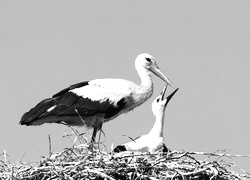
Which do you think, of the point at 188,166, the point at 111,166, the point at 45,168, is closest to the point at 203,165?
the point at 188,166

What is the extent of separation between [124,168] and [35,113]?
4.48m

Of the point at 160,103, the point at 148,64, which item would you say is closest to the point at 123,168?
the point at 160,103

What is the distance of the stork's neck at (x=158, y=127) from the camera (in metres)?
12.5

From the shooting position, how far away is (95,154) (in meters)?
10.5

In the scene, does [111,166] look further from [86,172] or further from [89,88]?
[89,88]

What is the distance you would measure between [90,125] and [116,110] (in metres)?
0.42

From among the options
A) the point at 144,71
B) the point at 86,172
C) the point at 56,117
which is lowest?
the point at 86,172

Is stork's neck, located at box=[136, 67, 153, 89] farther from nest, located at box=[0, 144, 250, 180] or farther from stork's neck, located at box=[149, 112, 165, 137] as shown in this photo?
nest, located at box=[0, 144, 250, 180]

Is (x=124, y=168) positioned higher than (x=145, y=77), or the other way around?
(x=145, y=77)

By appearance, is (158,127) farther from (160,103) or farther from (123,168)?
(123,168)

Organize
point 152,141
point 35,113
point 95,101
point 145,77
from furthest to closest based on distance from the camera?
1. point 145,77
2. point 95,101
3. point 35,113
4. point 152,141

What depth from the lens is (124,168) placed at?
33.6 ft

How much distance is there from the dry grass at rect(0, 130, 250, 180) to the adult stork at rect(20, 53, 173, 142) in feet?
13.9

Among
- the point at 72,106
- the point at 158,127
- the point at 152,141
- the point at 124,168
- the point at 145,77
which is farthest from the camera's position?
the point at 145,77
